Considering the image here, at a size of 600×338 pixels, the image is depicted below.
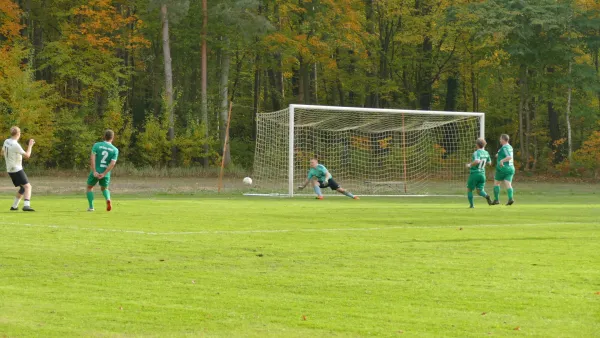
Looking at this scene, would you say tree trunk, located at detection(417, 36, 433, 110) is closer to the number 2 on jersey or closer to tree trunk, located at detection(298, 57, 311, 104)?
tree trunk, located at detection(298, 57, 311, 104)

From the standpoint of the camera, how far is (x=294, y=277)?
10.6m

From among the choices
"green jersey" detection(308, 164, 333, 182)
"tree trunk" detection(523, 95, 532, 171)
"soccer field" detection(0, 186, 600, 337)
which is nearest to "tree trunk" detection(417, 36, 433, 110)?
"tree trunk" detection(523, 95, 532, 171)

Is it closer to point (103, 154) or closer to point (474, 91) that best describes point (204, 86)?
point (474, 91)

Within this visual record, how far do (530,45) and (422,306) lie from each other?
4701 centimetres

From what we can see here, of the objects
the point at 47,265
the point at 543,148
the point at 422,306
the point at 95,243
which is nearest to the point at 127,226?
the point at 95,243

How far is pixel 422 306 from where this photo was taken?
28.8 feet

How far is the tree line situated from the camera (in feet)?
163

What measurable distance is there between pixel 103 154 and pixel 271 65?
34.5 m

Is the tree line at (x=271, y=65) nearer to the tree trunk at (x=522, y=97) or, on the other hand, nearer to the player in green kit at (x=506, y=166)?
the tree trunk at (x=522, y=97)

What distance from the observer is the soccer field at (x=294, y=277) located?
7852mm

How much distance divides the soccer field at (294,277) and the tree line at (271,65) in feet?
103

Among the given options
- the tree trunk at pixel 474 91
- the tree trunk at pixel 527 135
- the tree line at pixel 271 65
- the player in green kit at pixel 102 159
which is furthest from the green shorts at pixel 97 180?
the tree trunk at pixel 474 91

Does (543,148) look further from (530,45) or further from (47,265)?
(47,265)

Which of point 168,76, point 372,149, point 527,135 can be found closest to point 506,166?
point 372,149
